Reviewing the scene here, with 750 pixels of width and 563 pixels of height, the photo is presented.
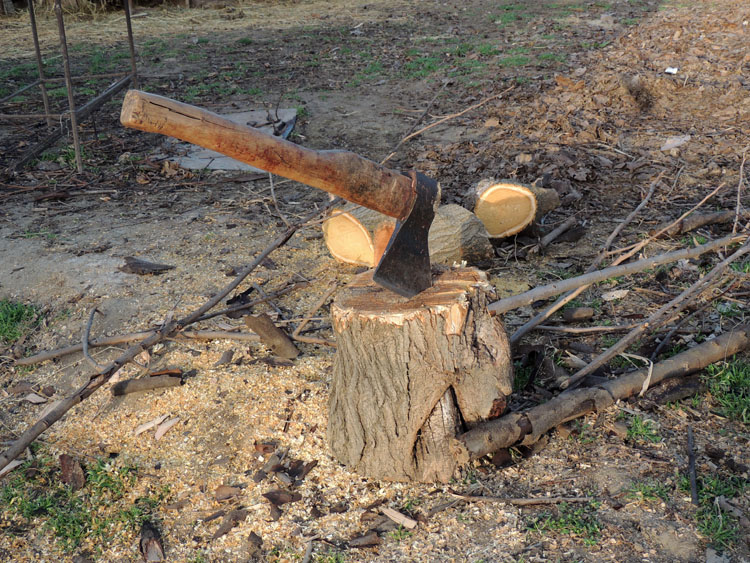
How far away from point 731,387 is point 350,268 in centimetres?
241

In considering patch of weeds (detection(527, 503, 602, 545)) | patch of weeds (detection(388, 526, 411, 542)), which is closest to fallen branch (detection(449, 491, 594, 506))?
patch of weeds (detection(527, 503, 602, 545))

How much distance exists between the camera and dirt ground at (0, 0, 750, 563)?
2553mm

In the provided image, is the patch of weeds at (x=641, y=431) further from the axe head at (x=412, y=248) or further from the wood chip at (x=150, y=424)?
the wood chip at (x=150, y=424)

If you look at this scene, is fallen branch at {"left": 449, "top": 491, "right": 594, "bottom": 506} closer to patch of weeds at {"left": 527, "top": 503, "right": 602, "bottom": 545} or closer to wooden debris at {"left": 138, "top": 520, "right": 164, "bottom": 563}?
patch of weeds at {"left": 527, "top": 503, "right": 602, "bottom": 545}

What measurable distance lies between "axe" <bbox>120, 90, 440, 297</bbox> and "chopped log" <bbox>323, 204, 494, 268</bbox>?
1514mm

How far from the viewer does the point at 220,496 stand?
2730 mm

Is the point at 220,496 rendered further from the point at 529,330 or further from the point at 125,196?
the point at 125,196

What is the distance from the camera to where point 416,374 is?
266cm

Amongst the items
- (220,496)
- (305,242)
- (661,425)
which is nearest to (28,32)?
(305,242)

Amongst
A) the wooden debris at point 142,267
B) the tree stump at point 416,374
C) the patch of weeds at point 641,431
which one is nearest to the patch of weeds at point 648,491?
the patch of weeds at point 641,431

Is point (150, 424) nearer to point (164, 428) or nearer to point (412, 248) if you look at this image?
point (164, 428)

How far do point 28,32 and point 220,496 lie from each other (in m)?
12.1

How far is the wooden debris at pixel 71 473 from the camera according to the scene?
2.85 m

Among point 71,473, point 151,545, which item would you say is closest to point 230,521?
point 151,545
